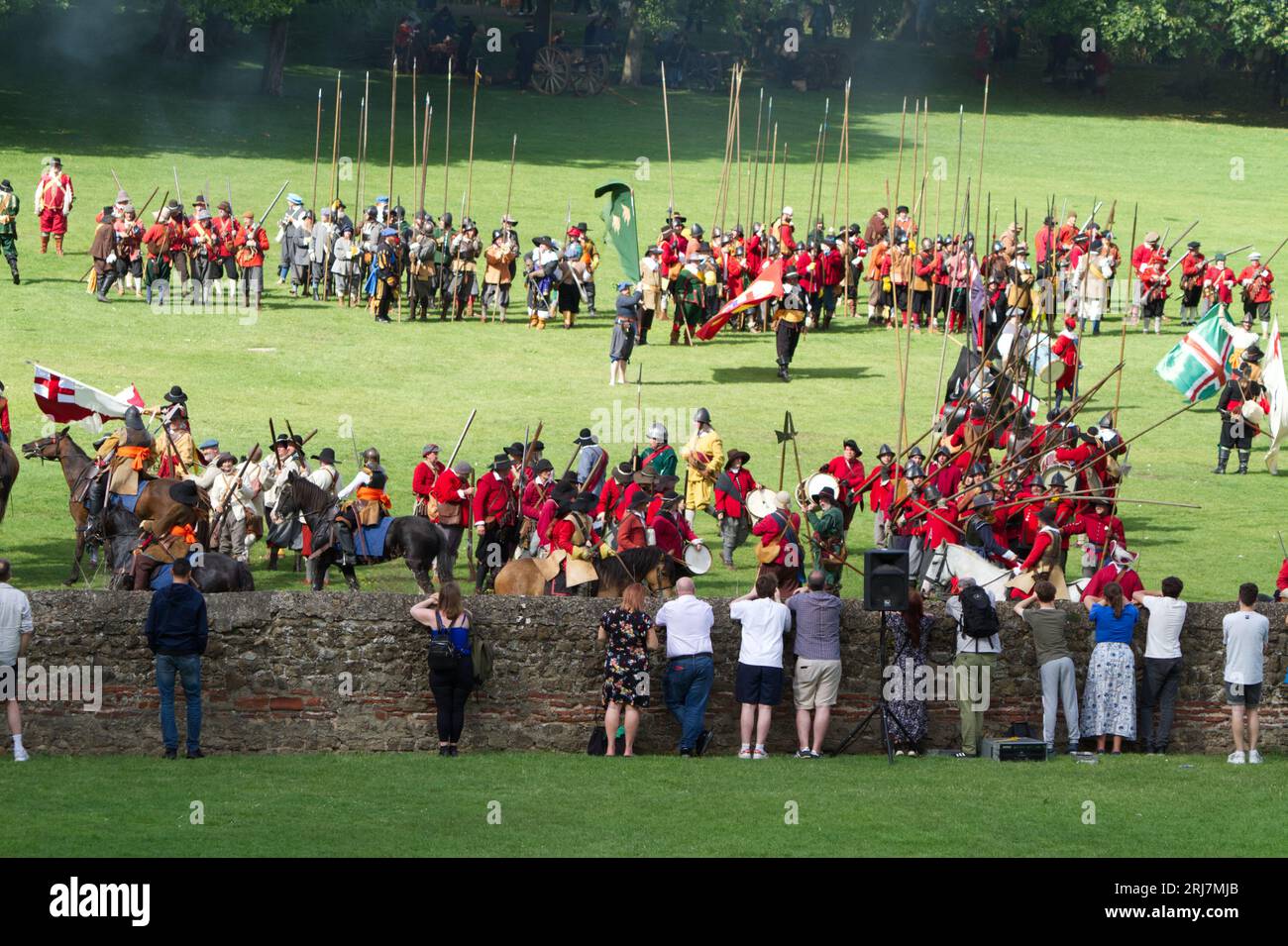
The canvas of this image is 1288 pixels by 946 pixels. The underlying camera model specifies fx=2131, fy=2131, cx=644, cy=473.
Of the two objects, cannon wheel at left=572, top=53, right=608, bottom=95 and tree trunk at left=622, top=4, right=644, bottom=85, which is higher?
tree trunk at left=622, top=4, right=644, bottom=85

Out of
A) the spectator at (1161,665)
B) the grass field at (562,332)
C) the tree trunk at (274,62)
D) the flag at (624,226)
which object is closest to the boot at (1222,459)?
the grass field at (562,332)

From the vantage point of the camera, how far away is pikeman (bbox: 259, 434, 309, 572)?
21.3 metres

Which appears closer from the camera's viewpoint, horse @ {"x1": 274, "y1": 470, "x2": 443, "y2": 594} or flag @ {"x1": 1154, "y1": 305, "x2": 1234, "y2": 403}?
horse @ {"x1": 274, "y1": 470, "x2": 443, "y2": 594}

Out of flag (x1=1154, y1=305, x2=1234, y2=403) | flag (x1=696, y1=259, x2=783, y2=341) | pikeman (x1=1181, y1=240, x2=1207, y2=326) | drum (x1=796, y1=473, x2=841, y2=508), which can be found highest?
pikeman (x1=1181, y1=240, x2=1207, y2=326)

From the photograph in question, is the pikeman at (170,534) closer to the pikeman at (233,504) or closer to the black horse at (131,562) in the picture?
the black horse at (131,562)

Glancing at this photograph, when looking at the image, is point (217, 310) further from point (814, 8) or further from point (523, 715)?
point (814, 8)

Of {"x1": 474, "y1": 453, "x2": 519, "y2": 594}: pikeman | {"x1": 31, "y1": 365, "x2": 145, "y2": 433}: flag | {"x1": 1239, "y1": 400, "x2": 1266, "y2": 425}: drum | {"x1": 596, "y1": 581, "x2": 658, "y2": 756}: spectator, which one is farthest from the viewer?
{"x1": 1239, "y1": 400, "x2": 1266, "y2": 425}: drum

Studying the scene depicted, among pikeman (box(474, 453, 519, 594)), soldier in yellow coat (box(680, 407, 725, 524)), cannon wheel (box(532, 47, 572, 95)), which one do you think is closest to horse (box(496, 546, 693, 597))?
pikeman (box(474, 453, 519, 594))

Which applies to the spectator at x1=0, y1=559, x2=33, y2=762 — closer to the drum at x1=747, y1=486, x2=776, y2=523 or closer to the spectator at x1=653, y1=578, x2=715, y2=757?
the spectator at x1=653, y1=578, x2=715, y2=757

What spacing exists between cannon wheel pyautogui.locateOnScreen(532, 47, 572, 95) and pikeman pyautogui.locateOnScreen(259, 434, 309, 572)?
3767 centimetres

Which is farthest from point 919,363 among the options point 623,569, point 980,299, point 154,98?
point 154,98

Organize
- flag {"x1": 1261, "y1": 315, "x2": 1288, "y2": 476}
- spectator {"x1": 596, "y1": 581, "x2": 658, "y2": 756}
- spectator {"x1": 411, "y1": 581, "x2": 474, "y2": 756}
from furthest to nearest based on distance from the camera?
flag {"x1": 1261, "y1": 315, "x2": 1288, "y2": 476} → spectator {"x1": 596, "y1": 581, "x2": 658, "y2": 756} → spectator {"x1": 411, "y1": 581, "x2": 474, "y2": 756}

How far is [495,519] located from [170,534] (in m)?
3.63

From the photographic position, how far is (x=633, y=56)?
61.0m
